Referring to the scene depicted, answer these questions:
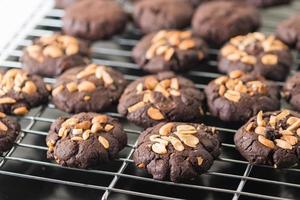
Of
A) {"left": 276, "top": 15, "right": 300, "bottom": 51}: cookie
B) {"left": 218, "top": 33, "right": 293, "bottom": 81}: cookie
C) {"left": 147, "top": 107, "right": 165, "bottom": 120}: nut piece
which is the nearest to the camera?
{"left": 147, "top": 107, "right": 165, "bottom": 120}: nut piece

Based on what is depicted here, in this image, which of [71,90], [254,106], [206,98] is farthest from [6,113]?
[254,106]

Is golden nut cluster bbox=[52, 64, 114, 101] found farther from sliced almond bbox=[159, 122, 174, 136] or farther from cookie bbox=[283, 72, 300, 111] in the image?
cookie bbox=[283, 72, 300, 111]

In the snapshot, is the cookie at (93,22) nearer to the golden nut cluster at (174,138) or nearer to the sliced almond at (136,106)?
the sliced almond at (136,106)

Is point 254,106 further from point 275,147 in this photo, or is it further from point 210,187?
point 210,187

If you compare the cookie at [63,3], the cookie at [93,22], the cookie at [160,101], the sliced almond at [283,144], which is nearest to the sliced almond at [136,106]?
the cookie at [160,101]

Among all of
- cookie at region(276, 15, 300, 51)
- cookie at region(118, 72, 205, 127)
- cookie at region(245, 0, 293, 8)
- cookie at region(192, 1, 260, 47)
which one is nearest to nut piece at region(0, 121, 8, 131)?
cookie at region(118, 72, 205, 127)

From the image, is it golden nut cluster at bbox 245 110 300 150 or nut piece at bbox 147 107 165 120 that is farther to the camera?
nut piece at bbox 147 107 165 120

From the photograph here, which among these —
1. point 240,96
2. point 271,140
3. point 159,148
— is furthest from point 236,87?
point 159,148
